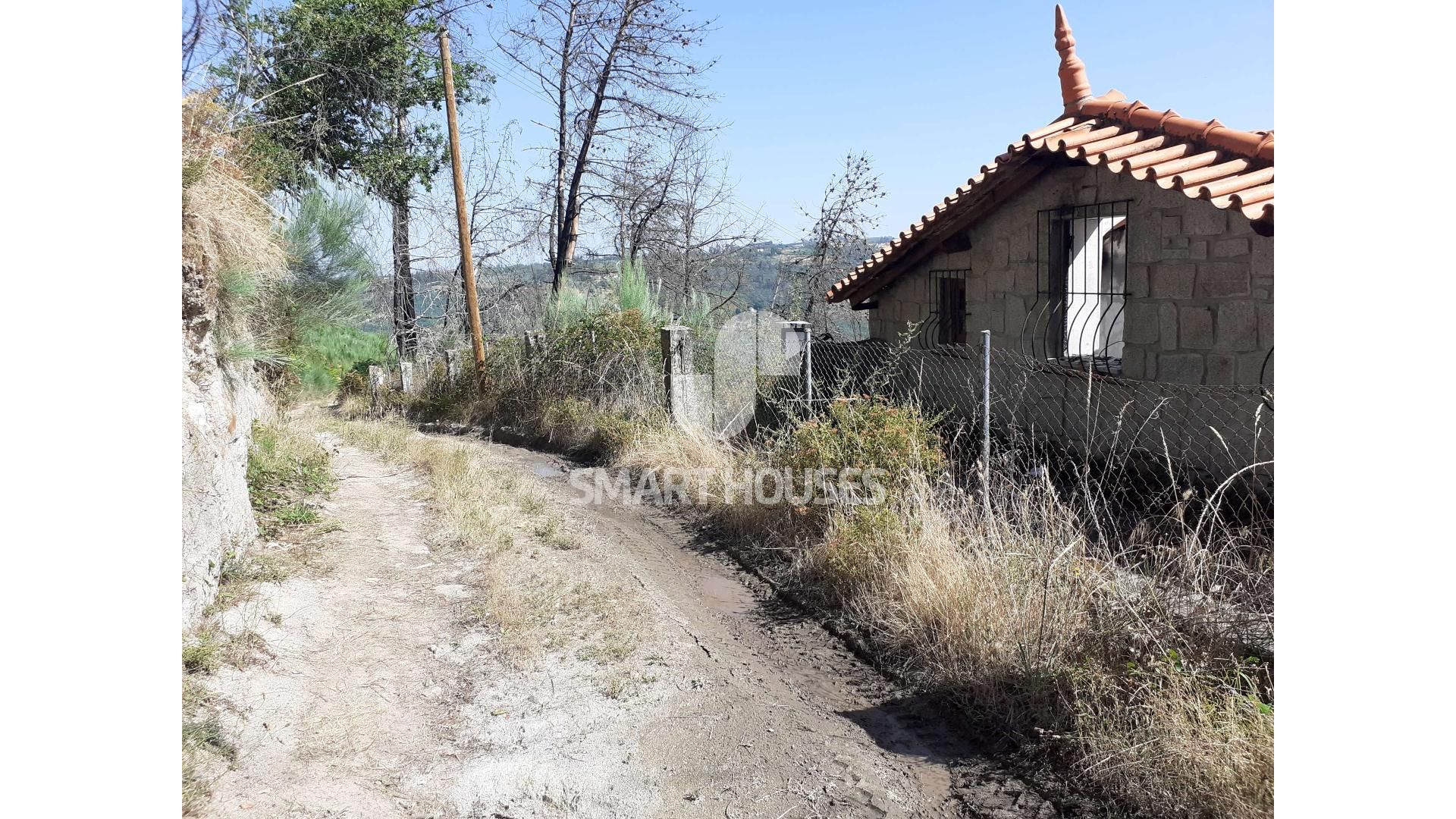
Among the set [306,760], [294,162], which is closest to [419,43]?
Result: [294,162]

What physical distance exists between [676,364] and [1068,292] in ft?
16.0

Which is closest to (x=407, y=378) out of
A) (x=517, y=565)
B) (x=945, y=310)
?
(x=945, y=310)

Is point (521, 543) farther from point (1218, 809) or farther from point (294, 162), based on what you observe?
point (294, 162)

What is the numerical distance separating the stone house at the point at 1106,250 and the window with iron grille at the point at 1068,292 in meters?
0.01

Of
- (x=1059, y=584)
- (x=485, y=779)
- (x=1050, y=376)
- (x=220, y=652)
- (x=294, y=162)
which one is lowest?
(x=485, y=779)

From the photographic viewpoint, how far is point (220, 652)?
428 cm

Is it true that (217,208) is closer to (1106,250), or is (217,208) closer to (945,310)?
(945,310)

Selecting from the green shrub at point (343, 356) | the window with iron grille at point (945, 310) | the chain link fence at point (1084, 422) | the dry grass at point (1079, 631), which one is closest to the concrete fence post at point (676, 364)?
→ the chain link fence at point (1084, 422)

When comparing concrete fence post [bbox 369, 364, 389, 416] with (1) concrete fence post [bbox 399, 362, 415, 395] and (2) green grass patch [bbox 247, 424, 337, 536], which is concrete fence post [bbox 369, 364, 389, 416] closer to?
(1) concrete fence post [bbox 399, 362, 415, 395]

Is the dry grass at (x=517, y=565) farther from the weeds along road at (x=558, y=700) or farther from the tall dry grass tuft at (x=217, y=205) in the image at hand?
the tall dry grass tuft at (x=217, y=205)

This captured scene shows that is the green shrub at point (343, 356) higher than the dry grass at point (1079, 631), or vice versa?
the green shrub at point (343, 356)

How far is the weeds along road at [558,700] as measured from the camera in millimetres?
3488
